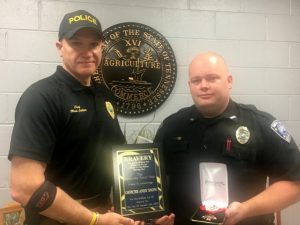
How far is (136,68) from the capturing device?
7.51ft

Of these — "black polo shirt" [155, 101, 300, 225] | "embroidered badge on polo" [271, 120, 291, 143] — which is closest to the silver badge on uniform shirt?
"black polo shirt" [155, 101, 300, 225]

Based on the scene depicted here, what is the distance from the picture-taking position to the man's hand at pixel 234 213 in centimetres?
151

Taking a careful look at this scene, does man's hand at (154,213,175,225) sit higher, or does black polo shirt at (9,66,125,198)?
black polo shirt at (9,66,125,198)

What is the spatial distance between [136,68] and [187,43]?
1.40ft

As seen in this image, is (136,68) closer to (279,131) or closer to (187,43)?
(187,43)

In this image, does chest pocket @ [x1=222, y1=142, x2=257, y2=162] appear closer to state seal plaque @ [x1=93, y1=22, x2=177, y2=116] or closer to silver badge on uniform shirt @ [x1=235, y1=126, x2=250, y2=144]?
silver badge on uniform shirt @ [x1=235, y1=126, x2=250, y2=144]

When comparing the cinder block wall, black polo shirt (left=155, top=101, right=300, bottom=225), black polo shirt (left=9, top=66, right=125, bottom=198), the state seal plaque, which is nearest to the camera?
black polo shirt (left=9, top=66, right=125, bottom=198)

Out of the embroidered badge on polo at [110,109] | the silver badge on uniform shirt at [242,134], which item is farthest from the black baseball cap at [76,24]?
the silver badge on uniform shirt at [242,134]

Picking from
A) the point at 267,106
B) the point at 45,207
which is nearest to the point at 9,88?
the point at 45,207

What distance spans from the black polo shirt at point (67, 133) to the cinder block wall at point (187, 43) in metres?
0.69

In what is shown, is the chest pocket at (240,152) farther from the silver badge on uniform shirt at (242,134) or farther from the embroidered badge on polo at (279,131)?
the embroidered badge on polo at (279,131)

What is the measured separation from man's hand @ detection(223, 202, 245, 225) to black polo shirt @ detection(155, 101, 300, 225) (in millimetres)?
110

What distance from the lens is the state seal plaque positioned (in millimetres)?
2240

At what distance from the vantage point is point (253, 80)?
2.49 metres
